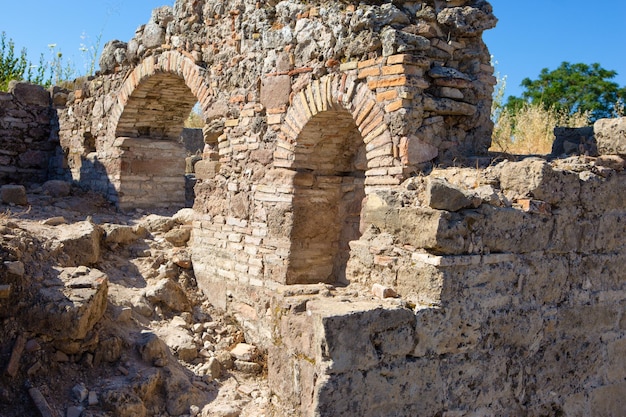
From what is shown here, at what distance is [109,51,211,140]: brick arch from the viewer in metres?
7.96

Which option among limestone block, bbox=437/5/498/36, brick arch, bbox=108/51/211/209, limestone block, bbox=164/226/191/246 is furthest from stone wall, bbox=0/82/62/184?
limestone block, bbox=437/5/498/36

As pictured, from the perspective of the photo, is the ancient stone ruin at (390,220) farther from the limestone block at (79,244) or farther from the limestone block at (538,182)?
the limestone block at (79,244)

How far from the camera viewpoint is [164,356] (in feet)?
17.4

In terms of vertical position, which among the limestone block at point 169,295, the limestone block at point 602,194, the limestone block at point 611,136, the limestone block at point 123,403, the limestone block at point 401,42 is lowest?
the limestone block at point 123,403

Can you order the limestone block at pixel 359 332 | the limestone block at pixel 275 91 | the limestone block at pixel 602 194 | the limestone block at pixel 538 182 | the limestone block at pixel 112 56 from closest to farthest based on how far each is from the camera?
the limestone block at pixel 359 332
the limestone block at pixel 538 182
the limestone block at pixel 602 194
the limestone block at pixel 275 91
the limestone block at pixel 112 56

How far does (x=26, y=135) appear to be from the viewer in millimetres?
10578

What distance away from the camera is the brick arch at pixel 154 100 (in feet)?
26.1

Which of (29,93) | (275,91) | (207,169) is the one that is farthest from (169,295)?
(29,93)

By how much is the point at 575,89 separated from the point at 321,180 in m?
16.7

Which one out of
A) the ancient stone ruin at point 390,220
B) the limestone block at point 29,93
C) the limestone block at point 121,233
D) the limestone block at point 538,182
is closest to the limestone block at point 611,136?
the ancient stone ruin at point 390,220

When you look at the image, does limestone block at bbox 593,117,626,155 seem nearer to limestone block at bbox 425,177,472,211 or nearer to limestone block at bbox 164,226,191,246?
limestone block at bbox 425,177,472,211

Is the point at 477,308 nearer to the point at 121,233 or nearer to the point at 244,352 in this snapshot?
the point at 244,352

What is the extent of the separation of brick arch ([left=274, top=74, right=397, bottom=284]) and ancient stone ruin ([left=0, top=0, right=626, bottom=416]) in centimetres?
2

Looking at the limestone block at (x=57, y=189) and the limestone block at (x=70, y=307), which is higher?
the limestone block at (x=57, y=189)
